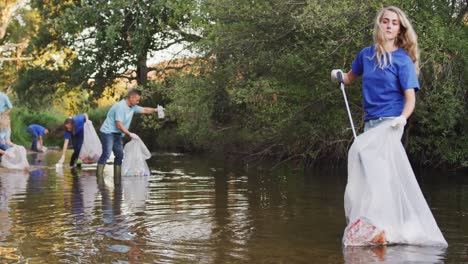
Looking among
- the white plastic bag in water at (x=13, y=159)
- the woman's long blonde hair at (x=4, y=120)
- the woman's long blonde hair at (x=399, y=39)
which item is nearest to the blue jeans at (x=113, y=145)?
the white plastic bag in water at (x=13, y=159)

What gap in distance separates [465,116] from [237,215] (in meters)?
6.61

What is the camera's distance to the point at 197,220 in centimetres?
850

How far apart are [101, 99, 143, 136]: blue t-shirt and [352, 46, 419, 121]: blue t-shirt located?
8288mm

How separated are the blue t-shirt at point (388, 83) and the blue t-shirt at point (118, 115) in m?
8.29

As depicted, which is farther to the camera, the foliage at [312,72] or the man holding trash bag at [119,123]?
the man holding trash bag at [119,123]

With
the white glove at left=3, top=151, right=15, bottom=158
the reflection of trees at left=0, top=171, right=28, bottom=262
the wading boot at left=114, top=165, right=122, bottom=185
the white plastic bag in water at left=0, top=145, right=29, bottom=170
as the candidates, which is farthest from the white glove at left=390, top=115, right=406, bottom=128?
the white glove at left=3, top=151, right=15, bottom=158

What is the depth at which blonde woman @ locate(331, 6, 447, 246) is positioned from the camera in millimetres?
6676

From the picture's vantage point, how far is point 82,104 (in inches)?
1325

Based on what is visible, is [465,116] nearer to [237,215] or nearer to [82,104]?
[237,215]

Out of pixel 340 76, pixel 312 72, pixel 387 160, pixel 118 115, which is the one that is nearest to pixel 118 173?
pixel 118 115

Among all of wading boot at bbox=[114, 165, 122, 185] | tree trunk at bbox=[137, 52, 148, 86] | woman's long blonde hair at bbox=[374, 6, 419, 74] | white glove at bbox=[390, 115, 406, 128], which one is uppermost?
tree trunk at bbox=[137, 52, 148, 86]

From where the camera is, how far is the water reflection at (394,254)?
238 inches

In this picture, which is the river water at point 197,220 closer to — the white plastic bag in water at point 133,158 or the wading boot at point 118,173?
the wading boot at point 118,173

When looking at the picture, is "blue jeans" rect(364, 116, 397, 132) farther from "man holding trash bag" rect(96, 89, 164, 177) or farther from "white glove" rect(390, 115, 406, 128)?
"man holding trash bag" rect(96, 89, 164, 177)
